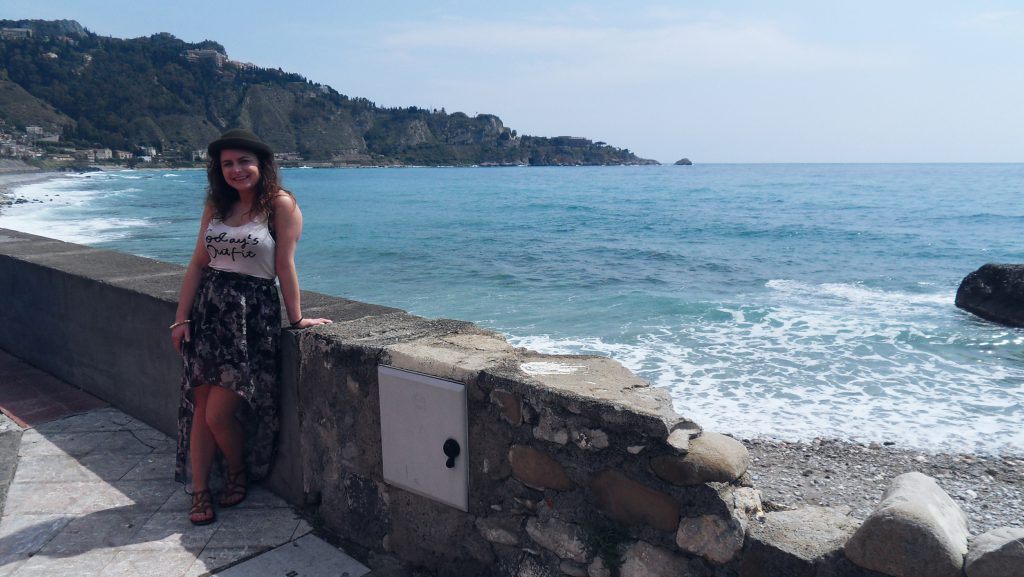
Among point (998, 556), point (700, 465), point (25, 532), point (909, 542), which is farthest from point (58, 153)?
point (998, 556)

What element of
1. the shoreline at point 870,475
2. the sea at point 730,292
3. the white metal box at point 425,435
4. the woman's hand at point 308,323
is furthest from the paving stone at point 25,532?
the sea at point 730,292

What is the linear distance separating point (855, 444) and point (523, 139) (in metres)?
173

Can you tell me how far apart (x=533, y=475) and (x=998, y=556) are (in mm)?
1191

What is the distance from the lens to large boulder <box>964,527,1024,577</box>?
1504mm

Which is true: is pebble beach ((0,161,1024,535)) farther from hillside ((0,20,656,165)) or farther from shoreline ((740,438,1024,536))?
hillside ((0,20,656,165))

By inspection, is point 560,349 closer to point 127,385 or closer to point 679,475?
point 127,385

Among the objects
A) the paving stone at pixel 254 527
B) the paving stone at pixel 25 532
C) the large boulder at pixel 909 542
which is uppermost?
the large boulder at pixel 909 542

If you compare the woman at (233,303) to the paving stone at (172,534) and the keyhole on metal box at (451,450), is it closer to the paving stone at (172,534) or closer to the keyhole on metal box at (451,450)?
the paving stone at (172,534)

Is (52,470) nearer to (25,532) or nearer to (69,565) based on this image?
(25,532)

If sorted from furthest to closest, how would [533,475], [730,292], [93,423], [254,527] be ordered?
[730,292]
[93,423]
[254,527]
[533,475]

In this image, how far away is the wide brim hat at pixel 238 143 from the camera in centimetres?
268

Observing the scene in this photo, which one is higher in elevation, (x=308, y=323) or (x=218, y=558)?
(x=308, y=323)

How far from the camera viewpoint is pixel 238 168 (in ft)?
8.76

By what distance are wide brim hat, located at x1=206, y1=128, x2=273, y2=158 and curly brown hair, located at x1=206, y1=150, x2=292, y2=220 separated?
0.02 meters
